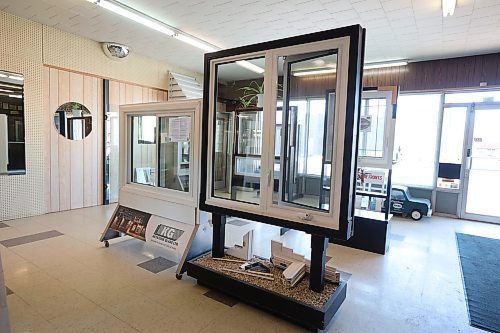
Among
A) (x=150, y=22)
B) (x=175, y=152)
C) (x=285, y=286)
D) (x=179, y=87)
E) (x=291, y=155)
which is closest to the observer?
(x=285, y=286)

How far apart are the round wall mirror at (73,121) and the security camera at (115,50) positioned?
115 cm

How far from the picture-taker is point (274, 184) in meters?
2.38

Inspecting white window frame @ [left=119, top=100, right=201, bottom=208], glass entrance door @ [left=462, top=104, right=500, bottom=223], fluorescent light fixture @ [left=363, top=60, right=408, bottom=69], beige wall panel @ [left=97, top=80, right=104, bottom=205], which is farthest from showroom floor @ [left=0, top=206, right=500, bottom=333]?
fluorescent light fixture @ [left=363, top=60, right=408, bottom=69]

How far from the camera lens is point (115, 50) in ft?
18.4

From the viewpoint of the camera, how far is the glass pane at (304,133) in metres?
2.35

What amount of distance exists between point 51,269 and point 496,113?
7646 millimetres

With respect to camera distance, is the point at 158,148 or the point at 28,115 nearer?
the point at 158,148

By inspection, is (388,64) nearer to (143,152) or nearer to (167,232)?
(143,152)

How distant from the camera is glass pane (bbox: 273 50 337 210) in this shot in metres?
2.35

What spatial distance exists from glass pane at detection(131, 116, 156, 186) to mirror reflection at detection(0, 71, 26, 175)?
2353 mm

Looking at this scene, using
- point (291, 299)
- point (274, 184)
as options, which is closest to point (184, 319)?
point (291, 299)

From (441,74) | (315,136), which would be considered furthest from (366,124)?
(441,74)

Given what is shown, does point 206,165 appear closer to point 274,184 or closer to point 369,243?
point 274,184

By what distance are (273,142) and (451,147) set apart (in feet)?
18.1
